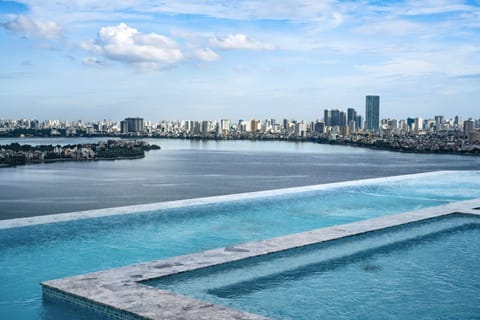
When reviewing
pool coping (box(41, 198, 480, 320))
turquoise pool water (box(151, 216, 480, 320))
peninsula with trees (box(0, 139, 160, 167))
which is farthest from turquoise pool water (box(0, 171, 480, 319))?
peninsula with trees (box(0, 139, 160, 167))

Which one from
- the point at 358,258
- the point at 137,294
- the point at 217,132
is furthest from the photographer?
the point at 217,132

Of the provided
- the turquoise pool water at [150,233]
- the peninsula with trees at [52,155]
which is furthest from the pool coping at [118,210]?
the peninsula with trees at [52,155]

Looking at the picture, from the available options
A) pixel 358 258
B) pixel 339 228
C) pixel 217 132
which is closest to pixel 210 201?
pixel 339 228

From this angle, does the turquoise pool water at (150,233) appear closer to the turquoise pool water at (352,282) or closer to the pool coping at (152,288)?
the pool coping at (152,288)

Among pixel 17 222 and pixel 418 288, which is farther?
pixel 17 222

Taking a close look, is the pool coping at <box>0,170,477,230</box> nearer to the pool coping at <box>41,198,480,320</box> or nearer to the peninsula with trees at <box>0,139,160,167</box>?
the pool coping at <box>41,198,480,320</box>

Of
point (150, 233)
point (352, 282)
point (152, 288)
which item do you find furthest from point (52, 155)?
point (352, 282)

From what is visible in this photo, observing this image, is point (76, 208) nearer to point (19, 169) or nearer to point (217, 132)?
point (19, 169)
